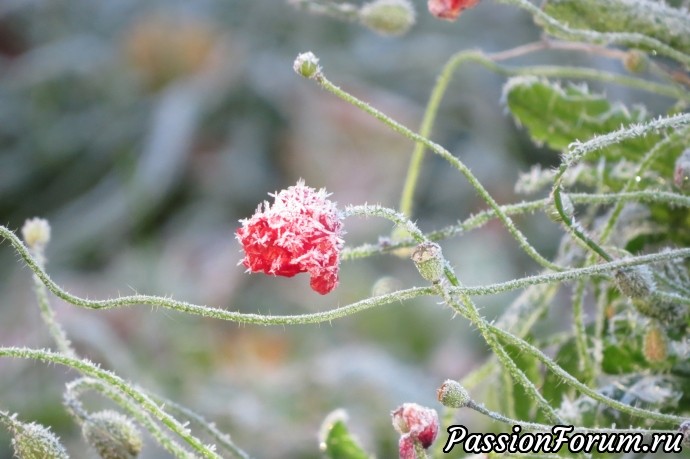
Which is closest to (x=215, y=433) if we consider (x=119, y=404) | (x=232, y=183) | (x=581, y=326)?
(x=119, y=404)

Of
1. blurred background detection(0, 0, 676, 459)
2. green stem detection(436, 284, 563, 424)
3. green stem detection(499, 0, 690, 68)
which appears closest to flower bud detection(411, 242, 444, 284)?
green stem detection(436, 284, 563, 424)

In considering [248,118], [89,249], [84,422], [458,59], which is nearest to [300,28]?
[248,118]

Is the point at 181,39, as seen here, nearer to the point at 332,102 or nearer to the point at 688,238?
the point at 332,102

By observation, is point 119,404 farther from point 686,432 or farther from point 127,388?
point 686,432

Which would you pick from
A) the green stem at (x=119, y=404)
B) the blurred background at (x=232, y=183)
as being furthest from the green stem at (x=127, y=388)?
the blurred background at (x=232, y=183)

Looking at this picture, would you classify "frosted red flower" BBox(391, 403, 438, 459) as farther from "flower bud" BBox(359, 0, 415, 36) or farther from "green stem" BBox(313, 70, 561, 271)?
"flower bud" BBox(359, 0, 415, 36)
